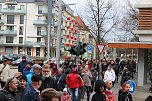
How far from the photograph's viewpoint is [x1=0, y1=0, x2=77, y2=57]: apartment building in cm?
9619

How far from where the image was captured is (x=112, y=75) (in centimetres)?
1788

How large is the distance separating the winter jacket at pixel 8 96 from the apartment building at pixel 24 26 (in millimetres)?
87563

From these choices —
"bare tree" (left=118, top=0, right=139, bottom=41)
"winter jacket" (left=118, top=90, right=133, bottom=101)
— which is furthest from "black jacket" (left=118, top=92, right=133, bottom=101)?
"bare tree" (left=118, top=0, right=139, bottom=41)

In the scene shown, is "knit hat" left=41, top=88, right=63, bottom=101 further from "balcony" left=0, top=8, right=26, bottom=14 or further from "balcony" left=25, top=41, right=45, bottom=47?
"balcony" left=0, top=8, right=26, bottom=14

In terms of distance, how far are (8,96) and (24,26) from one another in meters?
93.6

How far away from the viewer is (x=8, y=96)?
6281 millimetres

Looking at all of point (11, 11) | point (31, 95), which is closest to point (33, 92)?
point (31, 95)

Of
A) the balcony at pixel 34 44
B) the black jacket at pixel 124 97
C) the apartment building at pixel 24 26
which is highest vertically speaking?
the apartment building at pixel 24 26

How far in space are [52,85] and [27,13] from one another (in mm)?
91715

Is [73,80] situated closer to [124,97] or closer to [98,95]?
[124,97]

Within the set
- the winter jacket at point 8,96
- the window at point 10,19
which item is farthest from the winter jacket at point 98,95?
the window at point 10,19

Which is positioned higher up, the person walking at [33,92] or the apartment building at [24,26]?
the apartment building at [24,26]

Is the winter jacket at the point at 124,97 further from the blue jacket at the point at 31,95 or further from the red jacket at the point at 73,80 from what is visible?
the red jacket at the point at 73,80

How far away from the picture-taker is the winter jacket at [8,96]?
6.11 metres
